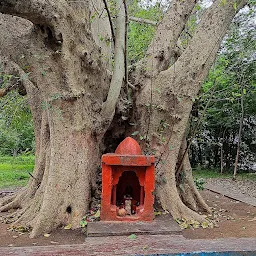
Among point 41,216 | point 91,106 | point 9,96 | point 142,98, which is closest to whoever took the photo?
point 41,216

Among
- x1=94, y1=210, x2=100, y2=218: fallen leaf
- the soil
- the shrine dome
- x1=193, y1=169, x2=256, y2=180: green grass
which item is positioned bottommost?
x1=193, y1=169, x2=256, y2=180: green grass

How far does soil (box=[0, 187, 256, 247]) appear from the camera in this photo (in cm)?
473

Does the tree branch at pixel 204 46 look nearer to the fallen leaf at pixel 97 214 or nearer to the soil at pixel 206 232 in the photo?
the soil at pixel 206 232

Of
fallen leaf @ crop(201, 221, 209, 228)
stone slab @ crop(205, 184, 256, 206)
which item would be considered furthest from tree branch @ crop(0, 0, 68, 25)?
stone slab @ crop(205, 184, 256, 206)

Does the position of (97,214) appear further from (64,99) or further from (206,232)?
(64,99)

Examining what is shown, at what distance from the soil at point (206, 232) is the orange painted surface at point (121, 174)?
0.55 metres

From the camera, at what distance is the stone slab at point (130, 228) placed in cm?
468

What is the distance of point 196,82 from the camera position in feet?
19.8

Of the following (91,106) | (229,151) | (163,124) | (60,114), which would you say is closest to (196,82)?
(163,124)

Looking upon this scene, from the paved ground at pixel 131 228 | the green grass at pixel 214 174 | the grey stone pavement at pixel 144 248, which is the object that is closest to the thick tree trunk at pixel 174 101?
the paved ground at pixel 131 228

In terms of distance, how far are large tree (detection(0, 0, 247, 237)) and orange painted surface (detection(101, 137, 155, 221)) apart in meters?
0.45

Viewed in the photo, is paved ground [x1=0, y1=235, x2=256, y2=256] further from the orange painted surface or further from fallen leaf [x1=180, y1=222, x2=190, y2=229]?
fallen leaf [x1=180, y1=222, x2=190, y2=229]

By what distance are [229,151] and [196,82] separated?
384 inches

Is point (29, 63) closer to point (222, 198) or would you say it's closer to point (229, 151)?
point (222, 198)
